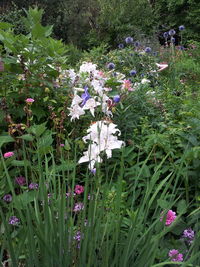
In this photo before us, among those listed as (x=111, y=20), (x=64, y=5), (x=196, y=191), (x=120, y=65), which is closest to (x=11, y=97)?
(x=196, y=191)

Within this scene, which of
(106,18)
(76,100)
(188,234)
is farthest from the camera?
(106,18)

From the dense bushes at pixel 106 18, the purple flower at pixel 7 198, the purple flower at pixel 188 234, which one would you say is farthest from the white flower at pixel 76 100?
the dense bushes at pixel 106 18

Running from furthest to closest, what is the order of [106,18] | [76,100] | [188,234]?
[106,18]
[76,100]
[188,234]

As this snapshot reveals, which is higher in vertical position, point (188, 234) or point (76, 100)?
point (76, 100)

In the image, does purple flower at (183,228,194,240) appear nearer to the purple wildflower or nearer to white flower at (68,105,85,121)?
the purple wildflower

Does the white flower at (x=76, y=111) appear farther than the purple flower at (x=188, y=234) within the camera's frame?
Yes

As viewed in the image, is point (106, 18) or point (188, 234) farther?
point (106, 18)

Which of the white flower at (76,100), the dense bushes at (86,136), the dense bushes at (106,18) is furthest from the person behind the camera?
the dense bushes at (106,18)

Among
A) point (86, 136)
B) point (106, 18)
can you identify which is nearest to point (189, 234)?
point (86, 136)

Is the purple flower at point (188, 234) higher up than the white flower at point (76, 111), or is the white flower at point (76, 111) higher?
the white flower at point (76, 111)

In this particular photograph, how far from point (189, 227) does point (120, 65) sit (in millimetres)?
3929

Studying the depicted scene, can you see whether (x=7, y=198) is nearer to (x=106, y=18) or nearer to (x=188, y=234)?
(x=188, y=234)

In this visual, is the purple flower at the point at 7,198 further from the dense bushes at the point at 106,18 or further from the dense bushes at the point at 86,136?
the dense bushes at the point at 106,18

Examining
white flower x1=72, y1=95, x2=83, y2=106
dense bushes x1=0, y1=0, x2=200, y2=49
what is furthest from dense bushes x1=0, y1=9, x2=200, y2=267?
dense bushes x1=0, y1=0, x2=200, y2=49
